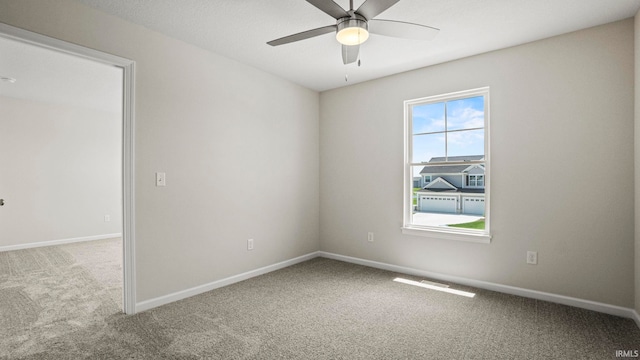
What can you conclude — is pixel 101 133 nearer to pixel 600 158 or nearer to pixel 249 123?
pixel 249 123

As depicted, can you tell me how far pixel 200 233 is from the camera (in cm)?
323

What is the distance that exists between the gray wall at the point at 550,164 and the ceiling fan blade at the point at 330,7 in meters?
2.05

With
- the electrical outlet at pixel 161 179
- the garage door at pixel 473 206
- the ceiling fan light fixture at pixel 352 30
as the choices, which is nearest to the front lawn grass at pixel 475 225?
the garage door at pixel 473 206

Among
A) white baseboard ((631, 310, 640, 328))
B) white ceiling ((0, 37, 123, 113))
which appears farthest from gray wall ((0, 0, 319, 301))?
white baseboard ((631, 310, 640, 328))

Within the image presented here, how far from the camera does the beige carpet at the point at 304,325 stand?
2109 millimetres

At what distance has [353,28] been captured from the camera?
6.72ft

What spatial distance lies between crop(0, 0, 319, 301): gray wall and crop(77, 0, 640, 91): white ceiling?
22 centimetres

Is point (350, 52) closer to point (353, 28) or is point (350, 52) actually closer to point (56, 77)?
point (353, 28)

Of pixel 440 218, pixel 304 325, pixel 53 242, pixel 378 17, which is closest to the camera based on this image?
pixel 304 325

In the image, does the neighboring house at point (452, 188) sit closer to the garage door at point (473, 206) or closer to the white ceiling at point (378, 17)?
the garage door at point (473, 206)

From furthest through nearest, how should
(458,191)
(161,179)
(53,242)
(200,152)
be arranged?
1. (53,242)
2. (458,191)
3. (200,152)
4. (161,179)

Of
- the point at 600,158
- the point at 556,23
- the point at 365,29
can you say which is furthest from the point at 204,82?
the point at 600,158

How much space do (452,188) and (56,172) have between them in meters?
6.60

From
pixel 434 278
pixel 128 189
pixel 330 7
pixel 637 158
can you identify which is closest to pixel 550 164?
pixel 637 158
